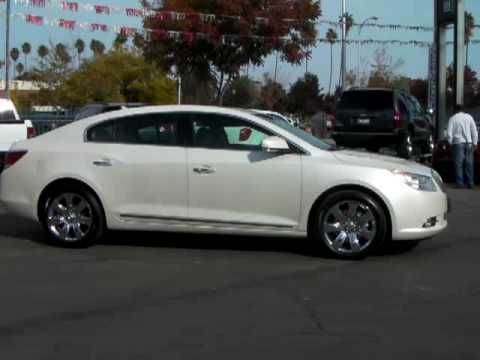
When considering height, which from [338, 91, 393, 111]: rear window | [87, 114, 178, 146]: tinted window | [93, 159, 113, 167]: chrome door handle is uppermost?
[338, 91, 393, 111]: rear window

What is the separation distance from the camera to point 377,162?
28.6 ft

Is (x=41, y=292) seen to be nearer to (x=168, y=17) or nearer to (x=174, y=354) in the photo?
(x=174, y=354)

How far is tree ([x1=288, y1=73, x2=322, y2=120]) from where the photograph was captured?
62.3 metres

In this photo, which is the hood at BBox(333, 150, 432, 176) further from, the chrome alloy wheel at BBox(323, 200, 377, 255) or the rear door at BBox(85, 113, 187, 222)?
the rear door at BBox(85, 113, 187, 222)

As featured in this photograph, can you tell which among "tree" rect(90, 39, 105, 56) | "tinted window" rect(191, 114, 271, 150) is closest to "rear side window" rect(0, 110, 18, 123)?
"tinted window" rect(191, 114, 271, 150)

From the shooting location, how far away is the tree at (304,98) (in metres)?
62.3

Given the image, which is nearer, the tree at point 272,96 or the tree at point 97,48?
the tree at point 272,96

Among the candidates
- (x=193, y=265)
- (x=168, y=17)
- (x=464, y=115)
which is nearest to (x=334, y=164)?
(x=193, y=265)

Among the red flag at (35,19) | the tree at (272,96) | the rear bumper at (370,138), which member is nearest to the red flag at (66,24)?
the red flag at (35,19)

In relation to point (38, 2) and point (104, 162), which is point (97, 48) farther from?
point (104, 162)

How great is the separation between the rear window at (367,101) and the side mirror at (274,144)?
43.1 feet

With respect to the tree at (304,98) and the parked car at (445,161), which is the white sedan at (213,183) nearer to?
the parked car at (445,161)

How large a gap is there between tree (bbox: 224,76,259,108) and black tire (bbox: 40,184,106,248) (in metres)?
32.3

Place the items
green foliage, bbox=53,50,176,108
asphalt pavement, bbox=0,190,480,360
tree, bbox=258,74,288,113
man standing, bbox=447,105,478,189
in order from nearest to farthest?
asphalt pavement, bbox=0,190,480,360 < man standing, bbox=447,105,478,189 < green foliage, bbox=53,50,176,108 < tree, bbox=258,74,288,113
